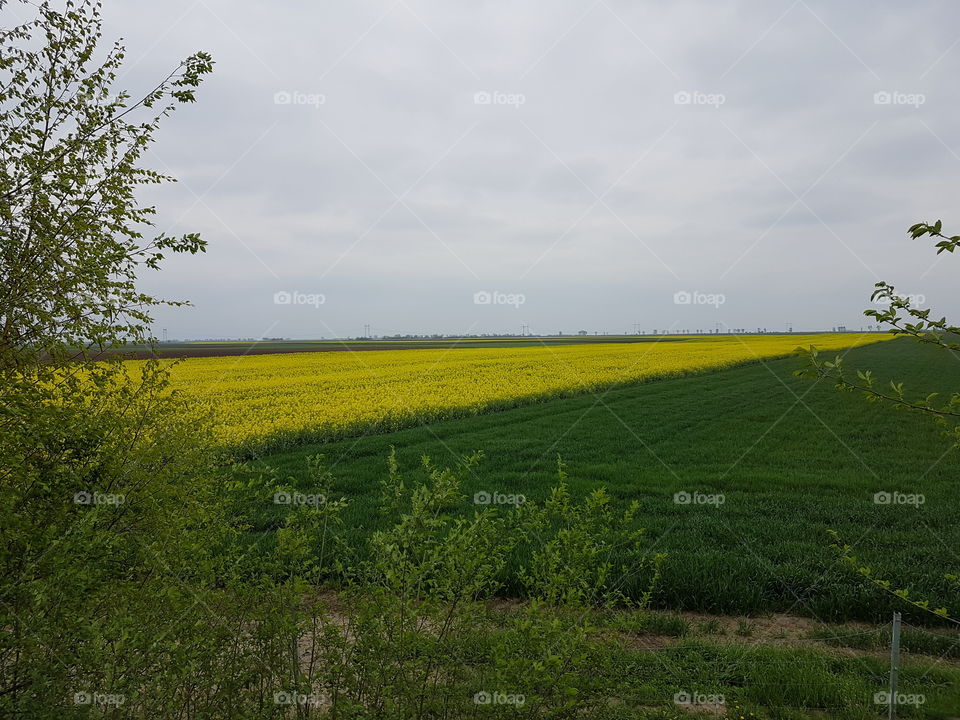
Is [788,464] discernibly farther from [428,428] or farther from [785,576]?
[428,428]

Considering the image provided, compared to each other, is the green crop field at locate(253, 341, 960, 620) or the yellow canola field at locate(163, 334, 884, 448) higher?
the yellow canola field at locate(163, 334, 884, 448)

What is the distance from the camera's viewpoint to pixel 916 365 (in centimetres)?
3997

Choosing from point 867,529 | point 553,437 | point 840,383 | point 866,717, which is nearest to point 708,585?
point 866,717

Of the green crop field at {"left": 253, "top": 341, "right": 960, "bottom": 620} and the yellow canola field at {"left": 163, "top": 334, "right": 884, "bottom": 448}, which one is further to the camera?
the yellow canola field at {"left": 163, "top": 334, "right": 884, "bottom": 448}

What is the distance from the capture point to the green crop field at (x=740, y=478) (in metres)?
6.76

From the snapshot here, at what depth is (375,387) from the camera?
24703mm

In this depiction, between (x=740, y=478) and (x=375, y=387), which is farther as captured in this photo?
(x=375, y=387)

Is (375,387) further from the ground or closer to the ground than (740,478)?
further from the ground

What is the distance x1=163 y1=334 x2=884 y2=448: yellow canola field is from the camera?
17250 millimetres

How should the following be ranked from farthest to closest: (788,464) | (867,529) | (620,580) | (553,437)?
(553,437) < (788,464) < (867,529) < (620,580)

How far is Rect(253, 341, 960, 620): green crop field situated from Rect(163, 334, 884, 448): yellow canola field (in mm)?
1448

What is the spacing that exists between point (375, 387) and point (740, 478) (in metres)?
16.9

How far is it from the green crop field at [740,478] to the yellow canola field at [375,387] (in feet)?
4.75

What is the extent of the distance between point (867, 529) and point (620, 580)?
483cm
